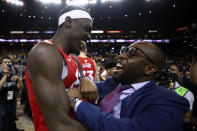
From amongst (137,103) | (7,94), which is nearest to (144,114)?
(137,103)

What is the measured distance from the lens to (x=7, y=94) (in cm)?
358

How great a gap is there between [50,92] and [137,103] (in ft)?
2.03

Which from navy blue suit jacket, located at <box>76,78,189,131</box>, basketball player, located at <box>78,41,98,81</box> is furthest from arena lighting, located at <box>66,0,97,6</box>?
navy blue suit jacket, located at <box>76,78,189,131</box>

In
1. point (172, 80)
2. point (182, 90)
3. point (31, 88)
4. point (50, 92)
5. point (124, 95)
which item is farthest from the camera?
point (172, 80)

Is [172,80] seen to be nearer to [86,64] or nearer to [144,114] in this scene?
[86,64]

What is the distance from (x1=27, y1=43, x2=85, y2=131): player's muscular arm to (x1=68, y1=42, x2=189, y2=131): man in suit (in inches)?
3.2

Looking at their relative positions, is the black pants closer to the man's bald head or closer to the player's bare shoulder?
the player's bare shoulder

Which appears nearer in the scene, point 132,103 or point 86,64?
point 132,103

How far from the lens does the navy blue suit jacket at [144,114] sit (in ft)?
3.40

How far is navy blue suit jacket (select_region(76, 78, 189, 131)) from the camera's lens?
104 cm

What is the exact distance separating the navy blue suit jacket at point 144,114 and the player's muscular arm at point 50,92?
93 mm

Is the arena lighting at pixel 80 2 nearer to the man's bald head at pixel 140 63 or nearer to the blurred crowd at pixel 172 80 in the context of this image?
the blurred crowd at pixel 172 80

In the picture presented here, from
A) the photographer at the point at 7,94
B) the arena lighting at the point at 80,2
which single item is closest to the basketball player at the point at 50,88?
the photographer at the point at 7,94

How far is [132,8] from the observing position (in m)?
20.5
